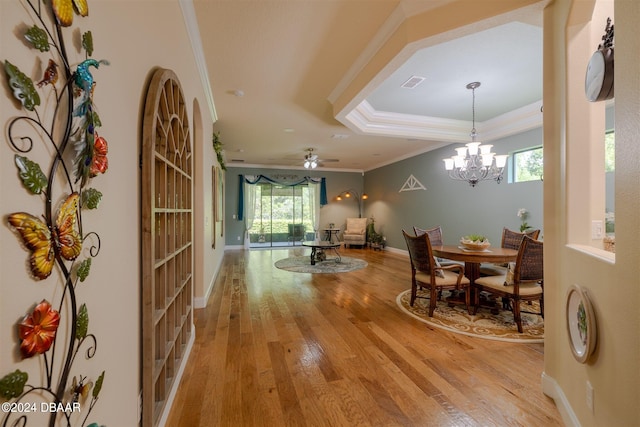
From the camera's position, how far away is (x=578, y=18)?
1.61 metres

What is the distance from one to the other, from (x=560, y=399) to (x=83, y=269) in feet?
8.56

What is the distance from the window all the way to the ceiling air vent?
8.49ft

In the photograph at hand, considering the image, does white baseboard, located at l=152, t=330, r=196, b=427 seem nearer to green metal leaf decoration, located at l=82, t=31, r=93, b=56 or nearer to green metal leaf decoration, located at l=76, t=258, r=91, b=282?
green metal leaf decoration, located at l=76, t=258, r=91, b=282

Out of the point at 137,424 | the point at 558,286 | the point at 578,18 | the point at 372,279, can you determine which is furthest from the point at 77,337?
the point at 372,279

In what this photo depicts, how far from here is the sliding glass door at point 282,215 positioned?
9211mm

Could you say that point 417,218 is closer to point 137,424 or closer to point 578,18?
point 578,18

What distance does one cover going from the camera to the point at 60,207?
69 cm

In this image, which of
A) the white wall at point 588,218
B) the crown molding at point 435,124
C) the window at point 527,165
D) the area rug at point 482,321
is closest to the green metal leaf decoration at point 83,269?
the white wall at point 588,218

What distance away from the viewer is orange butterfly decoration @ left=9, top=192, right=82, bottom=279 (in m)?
0.58

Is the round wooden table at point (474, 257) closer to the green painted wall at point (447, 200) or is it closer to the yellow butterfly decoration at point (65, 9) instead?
the green painted wall at point (447, 200)

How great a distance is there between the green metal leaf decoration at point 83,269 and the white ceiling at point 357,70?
2.15m

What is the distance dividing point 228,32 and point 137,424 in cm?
280

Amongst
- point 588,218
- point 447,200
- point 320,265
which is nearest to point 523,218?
point 447,200

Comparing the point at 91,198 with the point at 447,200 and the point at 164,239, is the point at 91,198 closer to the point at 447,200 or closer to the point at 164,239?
the point at 164,239
